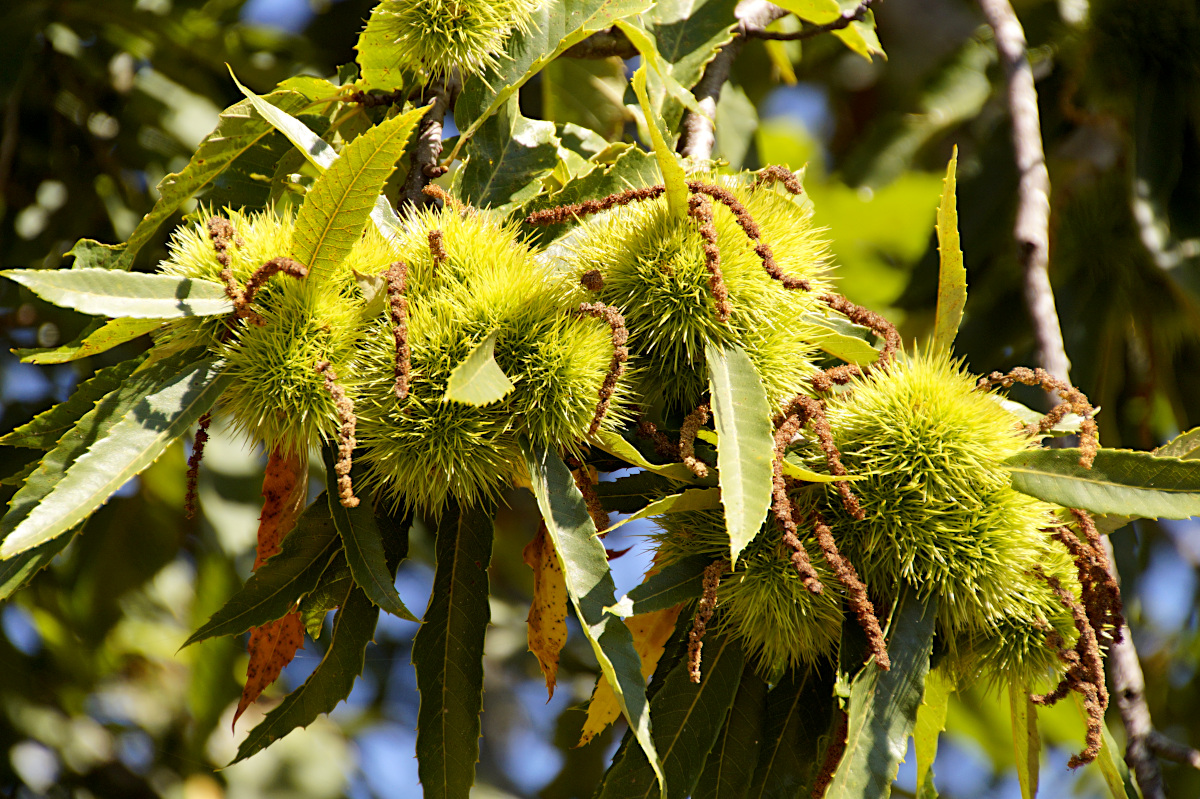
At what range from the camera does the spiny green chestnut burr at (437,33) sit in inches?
43.0

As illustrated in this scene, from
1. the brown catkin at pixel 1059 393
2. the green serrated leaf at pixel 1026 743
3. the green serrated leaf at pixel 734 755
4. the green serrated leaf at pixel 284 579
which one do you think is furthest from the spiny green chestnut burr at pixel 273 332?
the green serrated leaf at pixel 1026 743

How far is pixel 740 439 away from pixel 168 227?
5.56 ft

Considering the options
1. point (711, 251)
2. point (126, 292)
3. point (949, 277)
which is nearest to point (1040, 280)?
point (949, 277)

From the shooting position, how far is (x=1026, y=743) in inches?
44.4

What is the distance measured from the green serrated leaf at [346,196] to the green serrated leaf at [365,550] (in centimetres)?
21

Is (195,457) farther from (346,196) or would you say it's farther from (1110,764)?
(1110,764)

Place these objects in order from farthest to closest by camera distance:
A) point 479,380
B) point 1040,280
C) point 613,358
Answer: point 1040,280
point 613,358
point 479,380

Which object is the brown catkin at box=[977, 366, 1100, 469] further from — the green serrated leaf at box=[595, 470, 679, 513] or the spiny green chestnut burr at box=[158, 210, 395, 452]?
the spiny green chestnut burr at box=[158, 210, 395, 452]

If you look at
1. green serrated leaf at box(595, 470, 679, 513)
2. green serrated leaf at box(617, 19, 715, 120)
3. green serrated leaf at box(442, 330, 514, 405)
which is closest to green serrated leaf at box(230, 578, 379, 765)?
green serrated leaf at box(595, 470, 679, 513)

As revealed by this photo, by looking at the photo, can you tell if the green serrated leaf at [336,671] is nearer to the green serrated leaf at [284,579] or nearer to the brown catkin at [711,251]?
the green serrated leaf at [284,579]

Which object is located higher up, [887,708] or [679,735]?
[887,708]

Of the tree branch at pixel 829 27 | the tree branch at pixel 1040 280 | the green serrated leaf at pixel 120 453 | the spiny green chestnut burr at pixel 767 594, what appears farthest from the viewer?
the tree branch at pixel 829 27

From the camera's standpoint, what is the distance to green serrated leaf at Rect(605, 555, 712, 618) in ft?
3.20

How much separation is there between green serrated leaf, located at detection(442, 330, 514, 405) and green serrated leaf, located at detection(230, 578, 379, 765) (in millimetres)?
400
